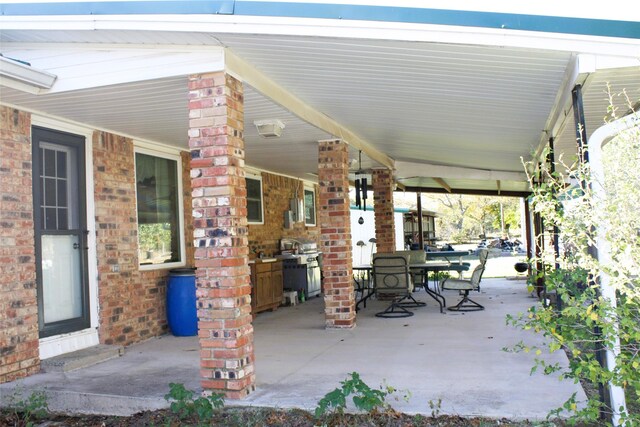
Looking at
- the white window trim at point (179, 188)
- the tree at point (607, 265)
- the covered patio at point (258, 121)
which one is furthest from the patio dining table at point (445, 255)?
the tree at point (607, 265)

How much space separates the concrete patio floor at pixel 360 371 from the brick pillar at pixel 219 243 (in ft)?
0.97

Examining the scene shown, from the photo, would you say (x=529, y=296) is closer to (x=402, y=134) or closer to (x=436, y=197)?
(x=402, y=134)

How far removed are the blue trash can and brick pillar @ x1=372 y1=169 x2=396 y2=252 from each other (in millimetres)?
4591

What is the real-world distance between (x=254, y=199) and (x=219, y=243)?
250 inches

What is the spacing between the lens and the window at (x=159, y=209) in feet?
23.5

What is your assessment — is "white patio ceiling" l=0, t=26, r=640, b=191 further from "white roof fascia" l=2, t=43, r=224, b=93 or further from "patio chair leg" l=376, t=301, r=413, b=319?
"patio chair leg" l=376, t=301, r=413, b=319

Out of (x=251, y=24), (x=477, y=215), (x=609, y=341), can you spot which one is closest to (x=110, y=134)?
(x=251, y=24)

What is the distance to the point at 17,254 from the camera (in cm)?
514

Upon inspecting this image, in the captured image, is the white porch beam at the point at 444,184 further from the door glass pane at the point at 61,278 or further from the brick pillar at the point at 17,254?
the brick pillar at the point at 17,254

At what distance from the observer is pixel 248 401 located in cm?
420

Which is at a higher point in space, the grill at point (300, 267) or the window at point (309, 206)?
the window at point (309, 206)

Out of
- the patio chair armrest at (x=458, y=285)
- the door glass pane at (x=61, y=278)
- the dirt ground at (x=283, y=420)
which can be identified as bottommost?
the dirt ground at (x=283, y=420)

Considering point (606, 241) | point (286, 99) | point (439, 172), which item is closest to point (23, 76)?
point (286, 99)

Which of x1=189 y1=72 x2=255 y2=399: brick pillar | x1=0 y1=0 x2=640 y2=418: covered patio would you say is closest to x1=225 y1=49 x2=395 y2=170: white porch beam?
x1=0 y1=0 x2=640 y2=418: covered patio
